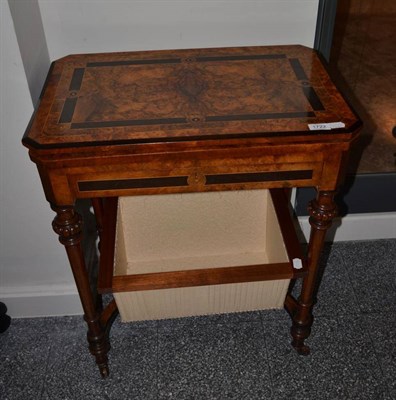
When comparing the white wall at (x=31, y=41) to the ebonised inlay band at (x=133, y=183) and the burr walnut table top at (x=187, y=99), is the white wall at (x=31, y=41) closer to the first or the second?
the burr walnut table top at (x=187, y=99)

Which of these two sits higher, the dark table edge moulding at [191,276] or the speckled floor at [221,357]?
the dark table edge moulding at [191,276]

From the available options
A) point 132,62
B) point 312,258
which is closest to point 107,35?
point 132,62

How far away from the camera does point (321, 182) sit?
136cm

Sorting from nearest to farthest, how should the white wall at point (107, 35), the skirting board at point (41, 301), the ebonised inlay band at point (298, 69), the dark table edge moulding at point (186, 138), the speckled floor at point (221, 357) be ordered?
1. the dark table edge moulding at point (186, 138)
2. the ebonised inlay band at point (298, 69)
3. the white wall at point (107, 35)
4. the speckled floor at point (221, 357)
5. the skirting board at point (41, 301)

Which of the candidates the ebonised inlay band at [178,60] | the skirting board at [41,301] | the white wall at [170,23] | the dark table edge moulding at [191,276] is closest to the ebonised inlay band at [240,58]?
the ebonised inlay band at [178,60]

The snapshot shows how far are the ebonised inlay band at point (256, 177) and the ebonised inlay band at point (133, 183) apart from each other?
80mm

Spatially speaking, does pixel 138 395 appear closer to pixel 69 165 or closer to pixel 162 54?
pixel 69 165

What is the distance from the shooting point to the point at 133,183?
1.32 m

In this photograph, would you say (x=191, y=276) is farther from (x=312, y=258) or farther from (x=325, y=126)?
(x=325, y=126)

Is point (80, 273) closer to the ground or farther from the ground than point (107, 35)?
closer to the ground

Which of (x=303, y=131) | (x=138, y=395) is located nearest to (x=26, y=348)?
(x=138, y=395)

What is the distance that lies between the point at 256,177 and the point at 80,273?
2.01 feet

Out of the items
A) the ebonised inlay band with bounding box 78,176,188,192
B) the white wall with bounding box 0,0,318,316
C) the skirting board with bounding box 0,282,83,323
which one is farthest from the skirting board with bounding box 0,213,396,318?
the ebonised inlay band with bounding box 78,176,188,192

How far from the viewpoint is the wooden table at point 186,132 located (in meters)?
1.25
